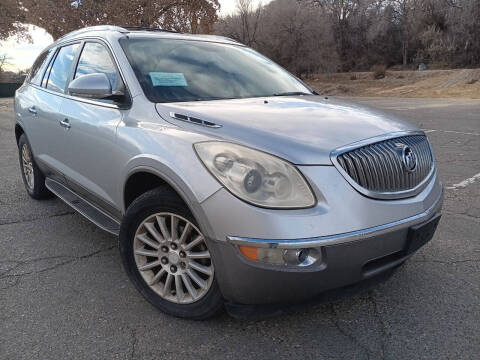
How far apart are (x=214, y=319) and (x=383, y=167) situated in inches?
51.3

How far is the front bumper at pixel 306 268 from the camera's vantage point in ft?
6.99

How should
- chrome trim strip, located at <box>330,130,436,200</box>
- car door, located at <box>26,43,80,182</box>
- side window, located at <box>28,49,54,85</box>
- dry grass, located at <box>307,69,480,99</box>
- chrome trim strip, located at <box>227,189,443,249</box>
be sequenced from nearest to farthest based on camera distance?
chrome trim strip, located at <box>227,189,443,249</box> < chrome trim strip, located at <box>330,130,436,200</box> < car door, located at <box>26,43,80,182</box> < side window, located at <box>28,49,54,85</box> < dry grass, located at <box>307,69,480,99</box>

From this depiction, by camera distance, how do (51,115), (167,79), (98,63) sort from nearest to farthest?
(167,79)
(98,63)
(51,115)

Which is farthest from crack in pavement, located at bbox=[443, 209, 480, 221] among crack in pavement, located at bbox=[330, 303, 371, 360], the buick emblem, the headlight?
the headlight

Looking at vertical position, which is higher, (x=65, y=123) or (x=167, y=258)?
(x=65, y=123)

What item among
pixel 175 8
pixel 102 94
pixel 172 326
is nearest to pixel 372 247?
pixel 172 326

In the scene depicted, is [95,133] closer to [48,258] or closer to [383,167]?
[48,258]

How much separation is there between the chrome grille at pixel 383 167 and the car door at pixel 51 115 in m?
2.49

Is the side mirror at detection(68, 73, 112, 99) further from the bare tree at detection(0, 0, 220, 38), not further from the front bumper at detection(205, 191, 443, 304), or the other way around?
the bare tree at detection(0, 0, 220, 38)

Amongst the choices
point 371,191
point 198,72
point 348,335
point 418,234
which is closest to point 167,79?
point 198,72

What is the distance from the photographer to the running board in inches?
126

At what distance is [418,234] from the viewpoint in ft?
8.02

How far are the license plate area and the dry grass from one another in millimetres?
25691

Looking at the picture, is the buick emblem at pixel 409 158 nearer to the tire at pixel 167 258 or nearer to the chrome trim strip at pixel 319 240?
the chrome trim strip at pixel 319 240
